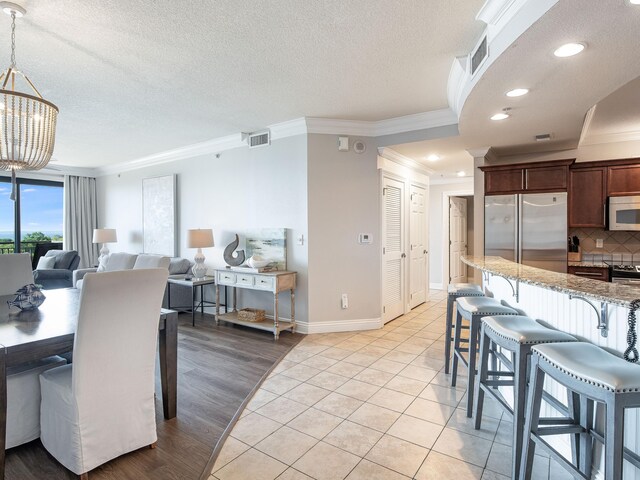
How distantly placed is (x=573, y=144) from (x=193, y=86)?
431 centimetres

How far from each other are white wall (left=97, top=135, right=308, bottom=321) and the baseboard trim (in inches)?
4.7

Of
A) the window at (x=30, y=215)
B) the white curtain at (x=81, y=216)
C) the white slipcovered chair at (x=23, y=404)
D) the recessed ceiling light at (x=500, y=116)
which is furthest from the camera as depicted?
the white curtain at (x=81, y=216)

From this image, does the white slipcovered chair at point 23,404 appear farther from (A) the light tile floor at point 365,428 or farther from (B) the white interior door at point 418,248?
(B) the white interior door at point 418,248

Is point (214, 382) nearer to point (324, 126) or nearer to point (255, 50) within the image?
point (255, 50)

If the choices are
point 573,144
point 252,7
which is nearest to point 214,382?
point 252,7

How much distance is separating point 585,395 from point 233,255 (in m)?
4.13

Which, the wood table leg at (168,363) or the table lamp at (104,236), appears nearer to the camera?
the wood table leg at (168,363)

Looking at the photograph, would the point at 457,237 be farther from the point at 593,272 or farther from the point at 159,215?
the point at 159,215

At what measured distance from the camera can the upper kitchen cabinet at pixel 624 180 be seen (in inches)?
160

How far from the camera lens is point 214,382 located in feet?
9.77

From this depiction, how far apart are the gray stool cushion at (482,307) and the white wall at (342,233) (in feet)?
5.98

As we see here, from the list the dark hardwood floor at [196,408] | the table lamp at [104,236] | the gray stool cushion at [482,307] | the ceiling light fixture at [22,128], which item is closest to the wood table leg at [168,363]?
the dark hardwood floor at [196,408]

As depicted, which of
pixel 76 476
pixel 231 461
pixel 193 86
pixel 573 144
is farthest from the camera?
pixel 573 144

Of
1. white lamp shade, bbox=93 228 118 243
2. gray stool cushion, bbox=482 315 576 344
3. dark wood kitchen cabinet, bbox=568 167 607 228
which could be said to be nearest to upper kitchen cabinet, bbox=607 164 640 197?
dark wood kitchen cabinet, bbox=568 167 607 228
